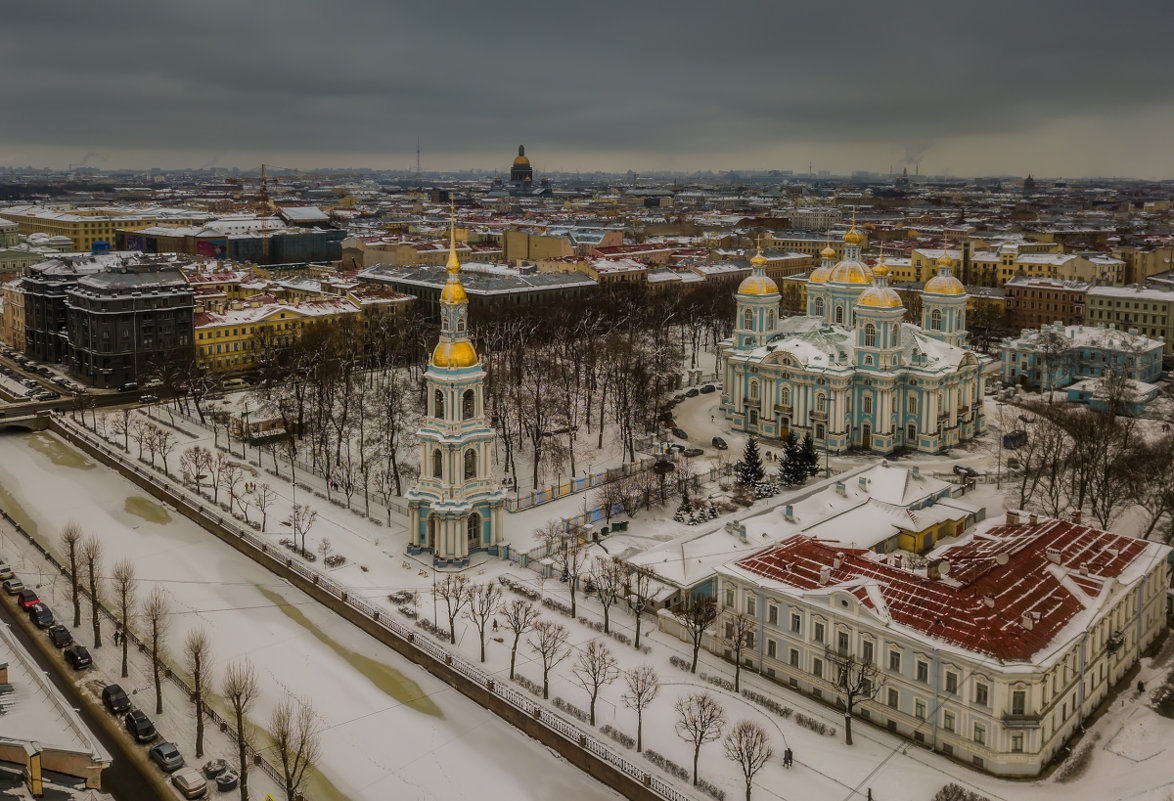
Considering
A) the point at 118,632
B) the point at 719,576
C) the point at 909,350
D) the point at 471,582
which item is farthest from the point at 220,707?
the point at 909,350

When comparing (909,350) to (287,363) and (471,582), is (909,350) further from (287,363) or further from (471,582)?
(287,363)

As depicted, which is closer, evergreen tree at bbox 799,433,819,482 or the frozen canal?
the frozen canal

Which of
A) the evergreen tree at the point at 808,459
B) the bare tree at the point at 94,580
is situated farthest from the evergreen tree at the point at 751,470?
the bare tree at the point at 94,580

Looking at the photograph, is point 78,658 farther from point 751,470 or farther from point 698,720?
point 751,470

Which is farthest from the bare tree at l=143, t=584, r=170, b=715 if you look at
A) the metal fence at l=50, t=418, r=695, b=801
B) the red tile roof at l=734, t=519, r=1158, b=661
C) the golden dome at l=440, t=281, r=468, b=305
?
the red tile roof at l=734, t=519, r=1158, b=661

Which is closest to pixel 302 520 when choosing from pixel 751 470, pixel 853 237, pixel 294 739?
pixel 294 739

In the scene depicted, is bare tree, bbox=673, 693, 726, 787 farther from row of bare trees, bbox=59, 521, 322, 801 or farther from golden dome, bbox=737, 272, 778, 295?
golden dome, bbox=737, 272, 778, 295
